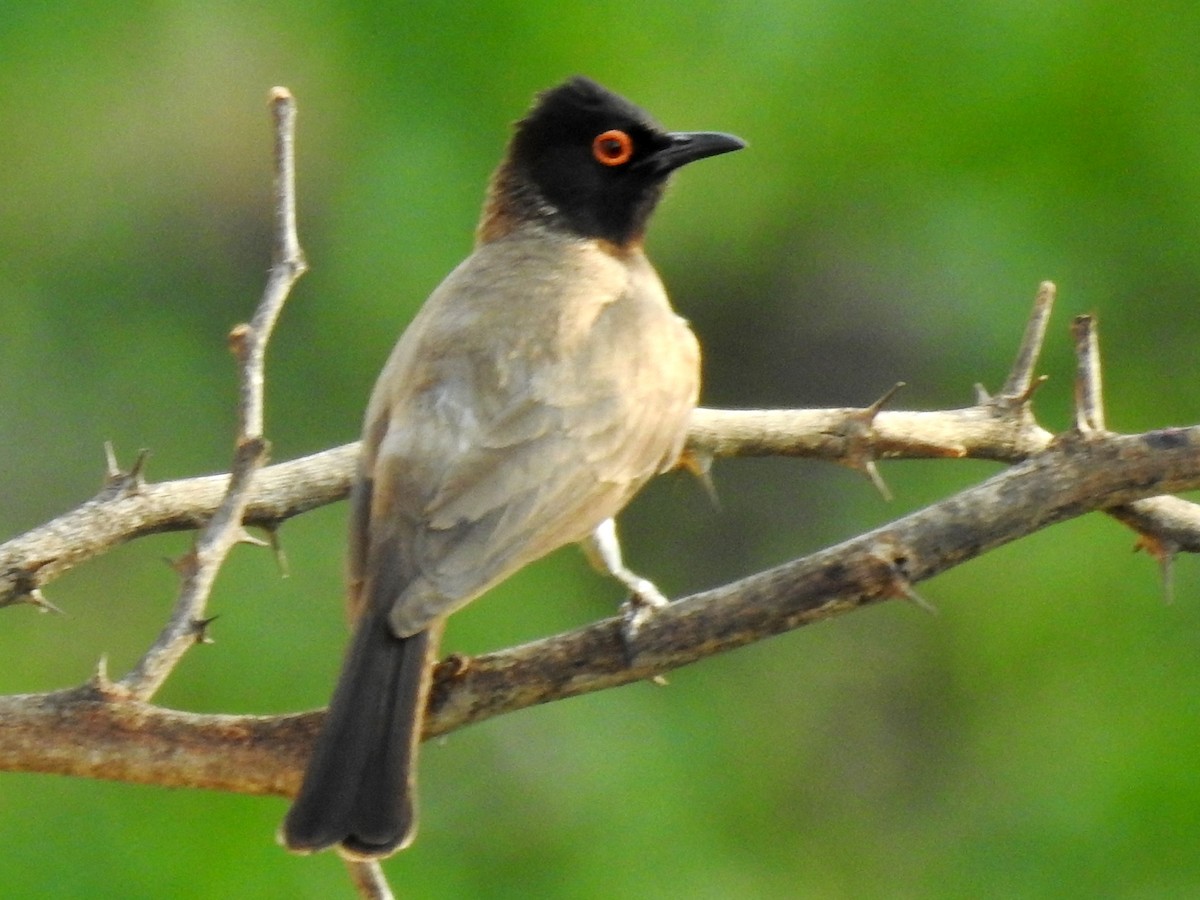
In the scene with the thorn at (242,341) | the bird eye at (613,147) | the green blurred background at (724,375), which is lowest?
the green blurred background at (724,375)

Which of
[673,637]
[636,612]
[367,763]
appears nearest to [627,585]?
[636,612]

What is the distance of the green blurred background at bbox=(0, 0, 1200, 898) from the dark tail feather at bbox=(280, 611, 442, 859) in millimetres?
3052

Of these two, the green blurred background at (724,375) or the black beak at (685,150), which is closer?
the black beak at (685,150)

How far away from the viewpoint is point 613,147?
436 centimetres

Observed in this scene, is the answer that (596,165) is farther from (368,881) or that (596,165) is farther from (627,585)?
(368,881)

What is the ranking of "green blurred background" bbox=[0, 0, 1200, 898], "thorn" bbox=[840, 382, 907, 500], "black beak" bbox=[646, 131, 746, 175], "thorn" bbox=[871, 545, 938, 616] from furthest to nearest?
"green blurred background" bbox=[0, 0, 1200, 898]
"black beak" bbox=[646, 131, 746, 175]
"thorn" bbox=[840, 382, 907, 500]
"thorn" bbox=[871, 545, 938, 616]

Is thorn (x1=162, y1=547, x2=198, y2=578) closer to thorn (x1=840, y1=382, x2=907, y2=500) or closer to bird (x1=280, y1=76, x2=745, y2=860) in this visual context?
bird (x1=280, y1=76, x2=745, y2=860)

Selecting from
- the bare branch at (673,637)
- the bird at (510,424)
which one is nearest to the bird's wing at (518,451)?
the bird at (510,424)

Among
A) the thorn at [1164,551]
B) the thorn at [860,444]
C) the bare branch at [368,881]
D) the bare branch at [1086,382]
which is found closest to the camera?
the bare branch at [1086,382]

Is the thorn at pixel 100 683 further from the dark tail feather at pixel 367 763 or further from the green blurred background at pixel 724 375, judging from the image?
the green blurred background at pixel 724 375

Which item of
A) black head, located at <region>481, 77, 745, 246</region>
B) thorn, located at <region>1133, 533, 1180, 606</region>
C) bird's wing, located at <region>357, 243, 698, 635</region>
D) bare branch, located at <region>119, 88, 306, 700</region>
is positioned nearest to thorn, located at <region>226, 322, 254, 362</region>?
bare branch, located at <region>119, 88, 306, 700</region>

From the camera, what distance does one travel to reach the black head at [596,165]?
4.34 meters

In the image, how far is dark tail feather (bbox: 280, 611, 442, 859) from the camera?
2.93 meters

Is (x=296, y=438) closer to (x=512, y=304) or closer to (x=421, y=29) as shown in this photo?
(x=421, y=29)
